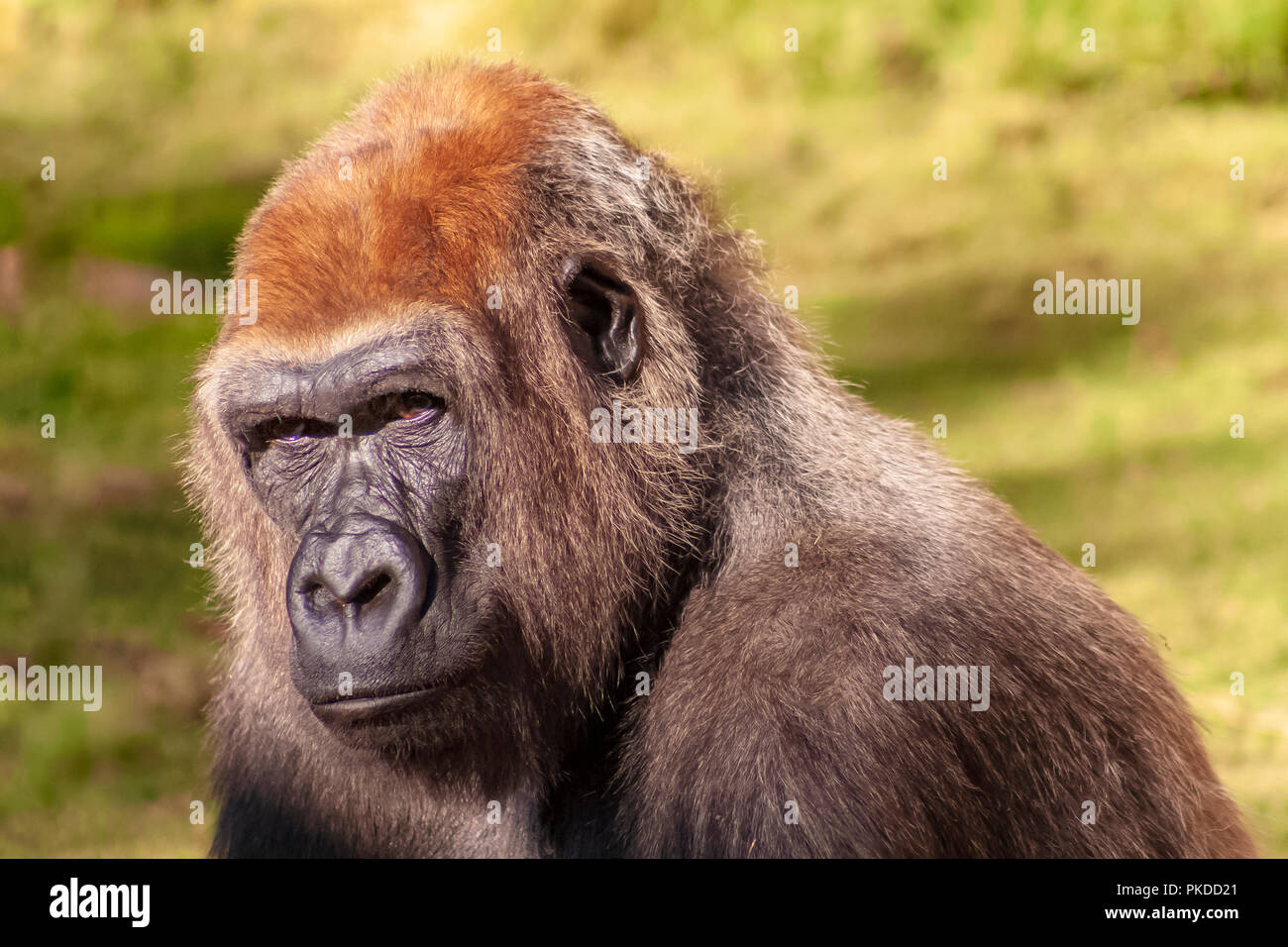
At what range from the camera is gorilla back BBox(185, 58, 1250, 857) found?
351 cm

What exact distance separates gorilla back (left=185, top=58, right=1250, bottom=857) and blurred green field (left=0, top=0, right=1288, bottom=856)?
370cm

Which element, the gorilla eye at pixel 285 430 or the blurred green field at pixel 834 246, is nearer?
the gorilla eye at pixel 285 430

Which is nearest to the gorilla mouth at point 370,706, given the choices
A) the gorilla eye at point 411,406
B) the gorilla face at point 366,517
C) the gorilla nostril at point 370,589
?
the gorilla face at point 366,517

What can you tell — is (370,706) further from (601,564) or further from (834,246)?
(834,246)

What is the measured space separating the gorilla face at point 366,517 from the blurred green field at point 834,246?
4022 millimetres

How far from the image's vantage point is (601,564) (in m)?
3.81

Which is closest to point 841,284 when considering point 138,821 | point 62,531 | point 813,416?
point 62,531

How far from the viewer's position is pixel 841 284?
11766 mm

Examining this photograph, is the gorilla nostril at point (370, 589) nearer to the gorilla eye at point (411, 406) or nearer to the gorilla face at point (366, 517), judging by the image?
the gorilla face at point (366, 517)

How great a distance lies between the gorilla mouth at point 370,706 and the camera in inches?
139

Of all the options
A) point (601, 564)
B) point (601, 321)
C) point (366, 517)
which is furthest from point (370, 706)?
point (601, 321)

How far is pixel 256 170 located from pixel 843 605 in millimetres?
9655
